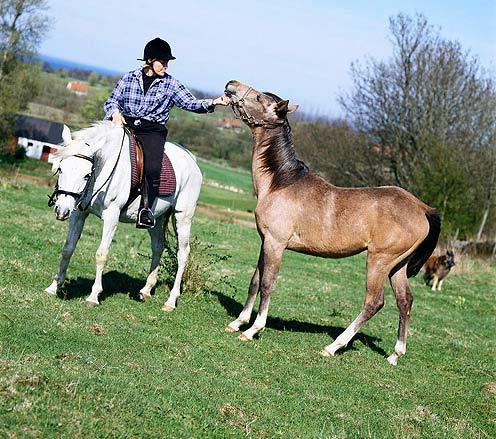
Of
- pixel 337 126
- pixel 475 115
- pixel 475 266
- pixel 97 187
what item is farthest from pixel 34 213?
pixel 337 126

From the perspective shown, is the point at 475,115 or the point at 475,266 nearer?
the point at 475,266

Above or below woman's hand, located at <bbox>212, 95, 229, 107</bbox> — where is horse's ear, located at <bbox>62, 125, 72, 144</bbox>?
below

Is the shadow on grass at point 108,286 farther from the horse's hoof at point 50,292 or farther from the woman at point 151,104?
the woman at point 151,104

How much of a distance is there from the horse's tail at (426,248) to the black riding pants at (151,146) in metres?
3.55

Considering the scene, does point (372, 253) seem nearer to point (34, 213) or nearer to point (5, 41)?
point (34, 213)

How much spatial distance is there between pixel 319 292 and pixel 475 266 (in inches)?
632

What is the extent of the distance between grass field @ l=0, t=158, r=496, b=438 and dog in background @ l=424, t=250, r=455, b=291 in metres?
7.29

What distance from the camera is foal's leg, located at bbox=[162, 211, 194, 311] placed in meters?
10.3

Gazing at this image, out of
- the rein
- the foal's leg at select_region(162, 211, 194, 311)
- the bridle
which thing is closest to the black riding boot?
the rein

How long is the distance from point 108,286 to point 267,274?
121 inches

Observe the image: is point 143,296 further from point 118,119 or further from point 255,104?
point 255,104

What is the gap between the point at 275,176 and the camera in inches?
369

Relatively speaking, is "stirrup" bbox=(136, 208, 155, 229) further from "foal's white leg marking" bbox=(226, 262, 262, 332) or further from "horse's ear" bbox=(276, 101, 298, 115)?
"horse's ear" bbox=(276, 101, 298, 115)

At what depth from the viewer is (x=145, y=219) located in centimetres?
944
